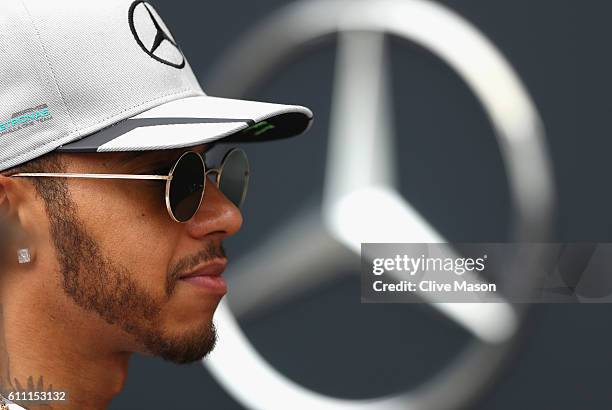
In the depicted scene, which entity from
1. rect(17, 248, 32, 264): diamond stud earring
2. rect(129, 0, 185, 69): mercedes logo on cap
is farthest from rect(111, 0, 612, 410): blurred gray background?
rect(17, 248, 32, 264): diamond stud earring

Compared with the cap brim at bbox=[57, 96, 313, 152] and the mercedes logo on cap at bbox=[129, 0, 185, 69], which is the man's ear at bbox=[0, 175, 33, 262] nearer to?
the cap brim at bbox=[57, 96, 313, 152]

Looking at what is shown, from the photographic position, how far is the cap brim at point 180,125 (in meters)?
0.93

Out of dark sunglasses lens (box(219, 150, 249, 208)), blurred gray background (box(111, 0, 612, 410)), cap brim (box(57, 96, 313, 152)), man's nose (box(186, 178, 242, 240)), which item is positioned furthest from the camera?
blurred gray background (box(111, 0, 612, 410))

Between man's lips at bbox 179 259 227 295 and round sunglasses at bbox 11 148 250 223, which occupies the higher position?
round sunglasses at bbox 11 148 250 223

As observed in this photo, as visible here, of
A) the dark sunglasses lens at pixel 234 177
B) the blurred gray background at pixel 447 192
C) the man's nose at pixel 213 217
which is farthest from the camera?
the blurred gray background at pixel 447 192

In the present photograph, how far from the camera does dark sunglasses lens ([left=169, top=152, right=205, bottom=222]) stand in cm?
99

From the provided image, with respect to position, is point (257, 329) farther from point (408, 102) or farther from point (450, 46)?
point (450, 46)

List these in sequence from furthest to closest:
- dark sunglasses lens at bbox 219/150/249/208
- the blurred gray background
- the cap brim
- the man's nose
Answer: the blurred gray background → dark sunglasses lens at bbox 219/150/249/208 → the man's nose → the cap brim

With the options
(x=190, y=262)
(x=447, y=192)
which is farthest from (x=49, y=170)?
(x=447, y=192)

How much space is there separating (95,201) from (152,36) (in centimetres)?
22

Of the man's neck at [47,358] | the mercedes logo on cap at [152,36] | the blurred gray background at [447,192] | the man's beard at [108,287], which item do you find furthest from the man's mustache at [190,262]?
the blurred gray background at [447,192]

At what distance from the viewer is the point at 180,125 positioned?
961 millimetres

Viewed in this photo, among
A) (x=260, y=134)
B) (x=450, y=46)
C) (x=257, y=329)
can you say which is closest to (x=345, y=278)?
(x=257, y=329)

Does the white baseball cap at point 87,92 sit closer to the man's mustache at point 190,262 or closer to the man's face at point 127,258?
the man's face at point 127,258
